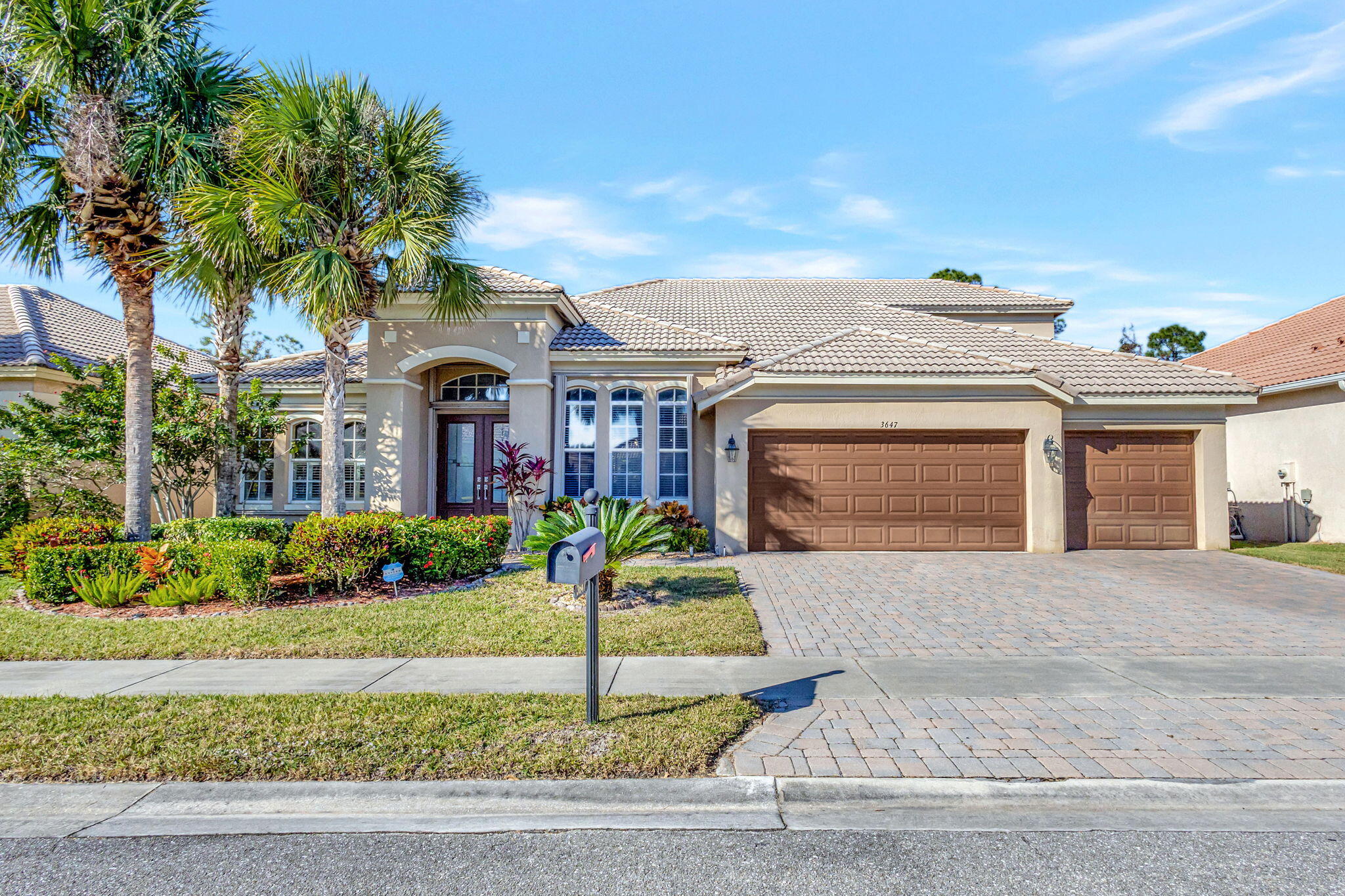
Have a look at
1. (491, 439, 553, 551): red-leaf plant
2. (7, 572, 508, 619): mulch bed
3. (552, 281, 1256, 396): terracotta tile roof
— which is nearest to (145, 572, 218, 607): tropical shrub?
(7, 572, 508, 619): mulch bed

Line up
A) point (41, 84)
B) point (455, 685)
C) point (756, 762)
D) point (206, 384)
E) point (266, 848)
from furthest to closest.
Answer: point (206, 384)
point (41, 84)
point (455, 685)
point (756, 762)
point (266, 848)

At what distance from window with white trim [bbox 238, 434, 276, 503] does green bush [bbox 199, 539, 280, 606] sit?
674 centimetres

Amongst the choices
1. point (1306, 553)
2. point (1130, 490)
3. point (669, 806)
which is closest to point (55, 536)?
point (669, 806)

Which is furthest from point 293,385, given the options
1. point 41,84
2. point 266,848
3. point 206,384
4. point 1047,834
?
point 1047,834

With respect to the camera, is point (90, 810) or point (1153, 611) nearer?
point (90, 810)

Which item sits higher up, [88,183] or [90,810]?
[88,183]

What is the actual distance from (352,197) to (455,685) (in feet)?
28.3

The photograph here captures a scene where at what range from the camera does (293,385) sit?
49.8 feet

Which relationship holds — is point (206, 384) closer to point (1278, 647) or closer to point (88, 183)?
point (88, 183)

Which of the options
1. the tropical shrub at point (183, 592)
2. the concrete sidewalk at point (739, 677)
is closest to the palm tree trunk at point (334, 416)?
the tropical shrub at point (183, 592)

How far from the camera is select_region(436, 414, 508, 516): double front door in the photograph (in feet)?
49.6

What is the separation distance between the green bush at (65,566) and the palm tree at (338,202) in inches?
103

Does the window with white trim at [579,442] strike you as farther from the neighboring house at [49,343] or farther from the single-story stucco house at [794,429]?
the neighboring house at [49,343]

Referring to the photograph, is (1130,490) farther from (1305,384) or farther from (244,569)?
(244,569)
